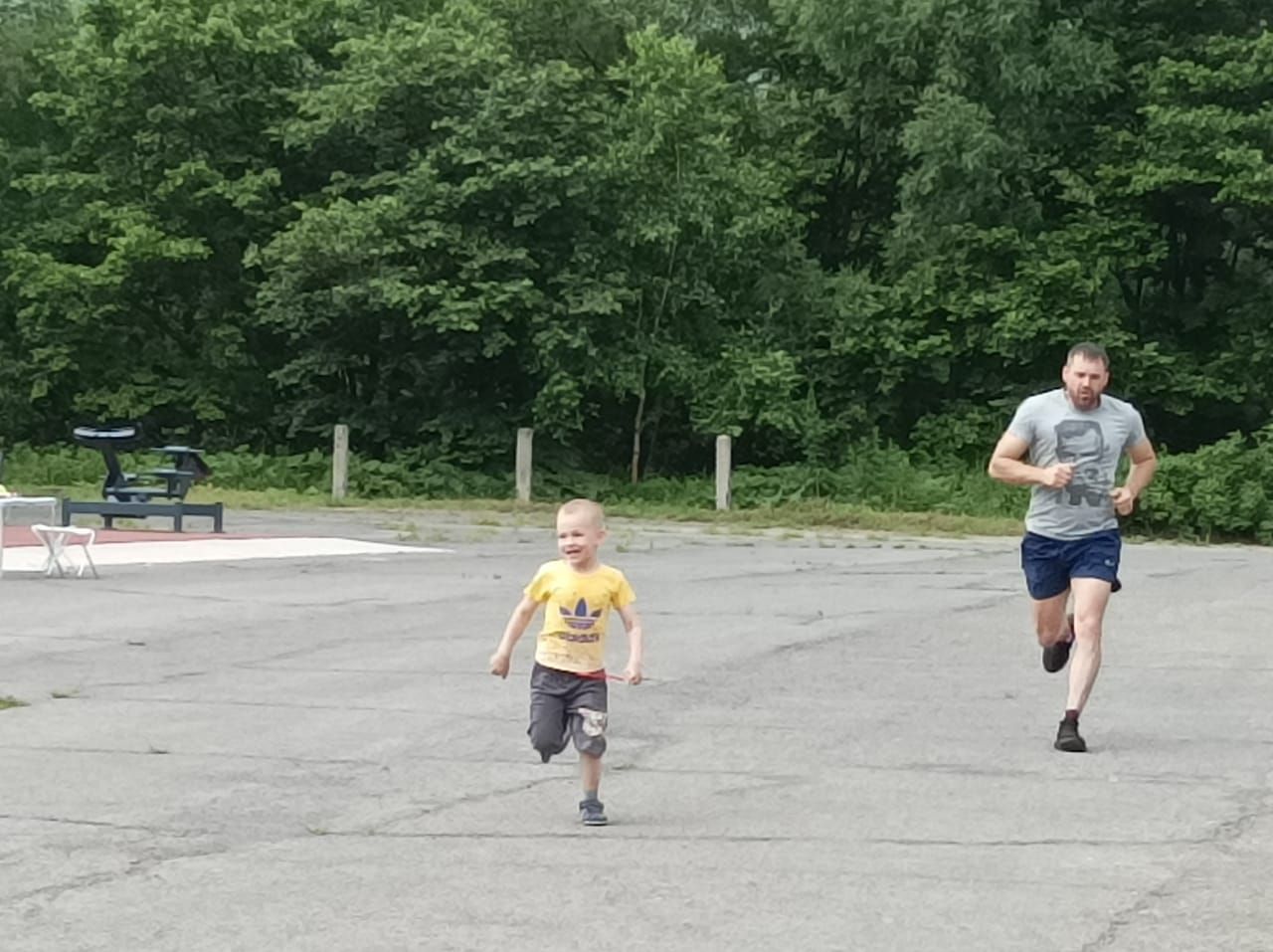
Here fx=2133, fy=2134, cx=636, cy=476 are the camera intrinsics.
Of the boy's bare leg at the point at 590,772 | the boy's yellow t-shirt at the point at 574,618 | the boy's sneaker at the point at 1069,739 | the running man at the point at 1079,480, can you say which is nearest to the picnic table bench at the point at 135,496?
the running man at the point at 1079,480

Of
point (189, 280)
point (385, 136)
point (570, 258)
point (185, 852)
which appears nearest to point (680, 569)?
point (185, 852)

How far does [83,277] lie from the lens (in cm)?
3906

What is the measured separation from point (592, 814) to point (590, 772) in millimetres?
149

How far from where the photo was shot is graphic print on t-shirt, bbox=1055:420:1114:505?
31.6 ft

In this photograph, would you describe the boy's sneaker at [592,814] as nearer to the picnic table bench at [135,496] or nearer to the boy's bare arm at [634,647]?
the boy's bare arm at [634,647]

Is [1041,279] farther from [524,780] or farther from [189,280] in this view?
[524,780]

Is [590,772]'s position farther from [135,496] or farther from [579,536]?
[135,496]

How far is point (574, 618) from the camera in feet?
25.4

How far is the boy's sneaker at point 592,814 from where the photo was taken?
298 inches

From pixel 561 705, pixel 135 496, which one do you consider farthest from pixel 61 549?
pixel 561 705

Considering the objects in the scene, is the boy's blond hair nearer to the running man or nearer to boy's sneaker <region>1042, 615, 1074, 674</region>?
the running man

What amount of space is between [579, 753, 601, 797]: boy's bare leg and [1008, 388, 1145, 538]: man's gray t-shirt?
3003 mm

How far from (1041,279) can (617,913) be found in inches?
1329

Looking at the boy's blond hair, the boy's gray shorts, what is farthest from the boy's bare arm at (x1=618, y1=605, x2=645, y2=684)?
the boy's blond hair
